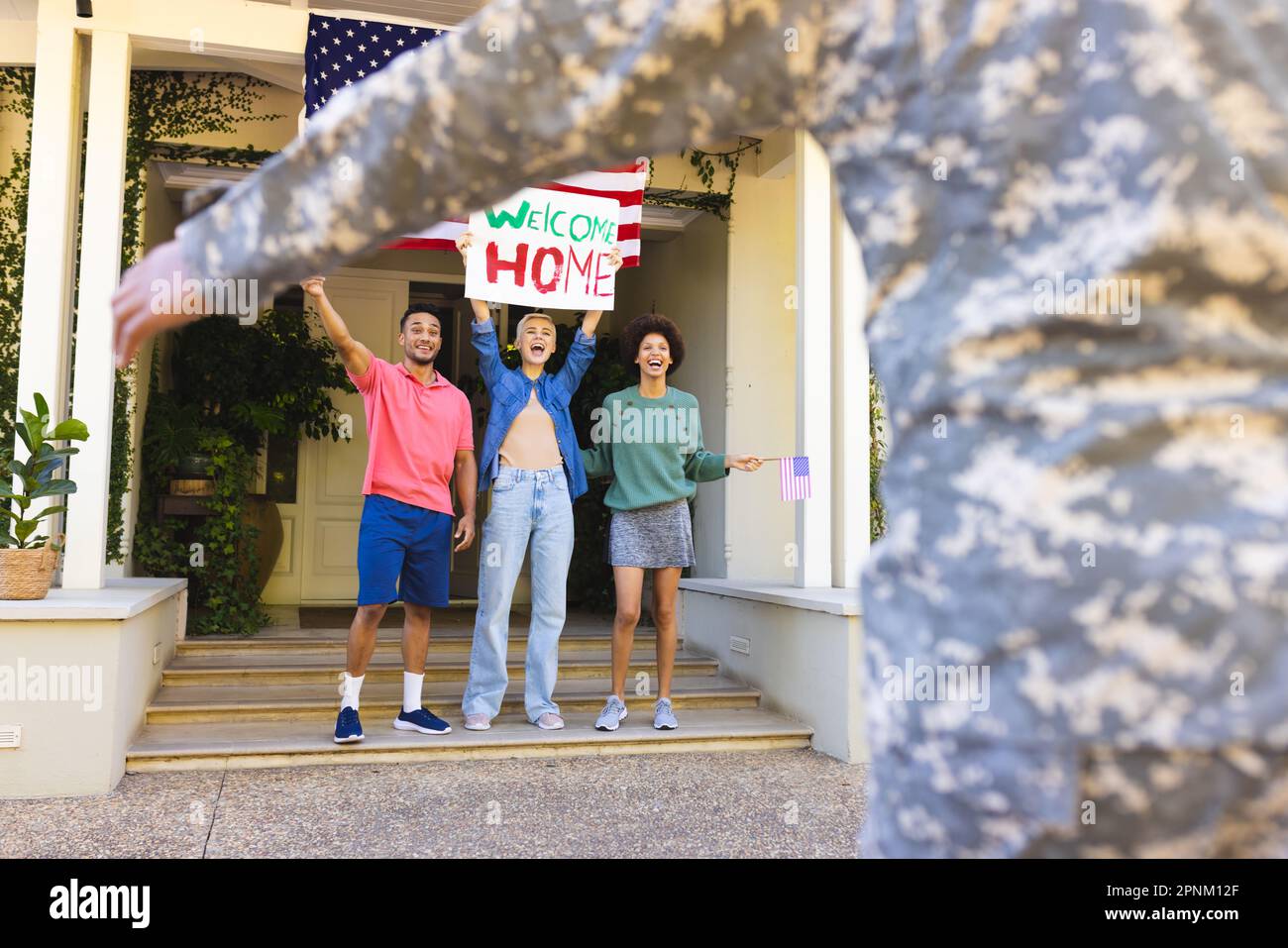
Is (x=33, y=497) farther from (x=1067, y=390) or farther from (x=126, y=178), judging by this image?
(x=1067, y=390)

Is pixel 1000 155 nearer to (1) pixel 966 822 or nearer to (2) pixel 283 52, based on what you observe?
(1) pixel 966 822

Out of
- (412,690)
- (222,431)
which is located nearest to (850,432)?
(412,690)

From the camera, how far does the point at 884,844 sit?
79 cm

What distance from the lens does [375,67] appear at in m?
4.99

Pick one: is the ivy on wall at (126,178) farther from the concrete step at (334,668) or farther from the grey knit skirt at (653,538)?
the grey knit skirt at (653,538)

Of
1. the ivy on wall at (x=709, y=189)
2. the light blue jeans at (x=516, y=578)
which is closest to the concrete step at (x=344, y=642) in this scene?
the light blue jeans at (x=516, y=578)

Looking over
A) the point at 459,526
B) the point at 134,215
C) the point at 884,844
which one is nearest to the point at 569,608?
the point at 459,526

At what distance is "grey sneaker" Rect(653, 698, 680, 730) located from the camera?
15.9ft

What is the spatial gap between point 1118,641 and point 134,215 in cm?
625

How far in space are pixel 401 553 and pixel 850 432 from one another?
94.2 inches

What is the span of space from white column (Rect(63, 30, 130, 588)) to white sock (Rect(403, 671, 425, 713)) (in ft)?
4.60

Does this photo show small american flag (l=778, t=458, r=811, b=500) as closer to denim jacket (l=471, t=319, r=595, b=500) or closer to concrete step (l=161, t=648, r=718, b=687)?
denim jacket (l=471, t=319, r=595, b=500)

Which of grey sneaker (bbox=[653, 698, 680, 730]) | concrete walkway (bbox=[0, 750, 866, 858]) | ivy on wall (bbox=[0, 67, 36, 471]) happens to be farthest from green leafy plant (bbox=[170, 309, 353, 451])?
grey sneaker (bbox=[653, 698, 680, 730])

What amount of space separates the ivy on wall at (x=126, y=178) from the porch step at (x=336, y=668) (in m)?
0.97
